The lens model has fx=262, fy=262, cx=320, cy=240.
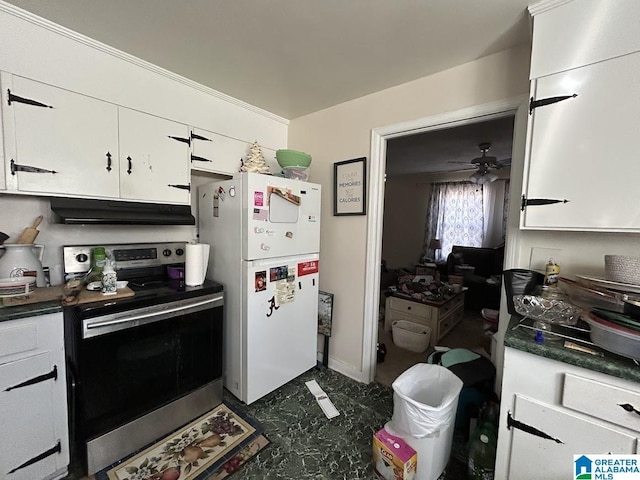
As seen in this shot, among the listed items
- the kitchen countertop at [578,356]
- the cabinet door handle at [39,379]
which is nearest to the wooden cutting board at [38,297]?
the cabinet door handle at [39,379]

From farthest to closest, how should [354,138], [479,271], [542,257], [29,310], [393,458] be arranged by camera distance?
[479,271], [354,138], [542,257], [393,458], [29,310]

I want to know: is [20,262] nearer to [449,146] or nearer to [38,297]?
[38,297]

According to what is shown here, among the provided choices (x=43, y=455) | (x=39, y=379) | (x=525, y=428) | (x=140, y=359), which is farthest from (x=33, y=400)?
(x=525, y=428)

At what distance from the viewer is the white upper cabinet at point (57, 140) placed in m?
1.34

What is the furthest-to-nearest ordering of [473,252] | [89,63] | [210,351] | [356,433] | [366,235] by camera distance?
[473,252] < [366,235] < [210,351] < [356,433] < [89,63]

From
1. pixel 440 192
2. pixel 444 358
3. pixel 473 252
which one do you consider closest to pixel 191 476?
pixel 444 358

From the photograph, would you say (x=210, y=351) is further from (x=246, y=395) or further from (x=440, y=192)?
(x=440, y=192)

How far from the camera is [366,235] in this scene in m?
2.14

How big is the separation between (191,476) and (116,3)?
2.38 meters

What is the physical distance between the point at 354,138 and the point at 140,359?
6.95 feet

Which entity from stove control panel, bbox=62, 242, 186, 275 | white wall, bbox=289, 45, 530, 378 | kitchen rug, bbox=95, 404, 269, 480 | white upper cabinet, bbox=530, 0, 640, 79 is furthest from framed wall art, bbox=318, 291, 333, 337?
white upper cabinet, bbox=530, 0, 640, 79

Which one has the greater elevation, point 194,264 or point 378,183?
point 378,183

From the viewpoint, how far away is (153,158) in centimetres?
180

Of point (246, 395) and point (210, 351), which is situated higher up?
point (210, 351)
